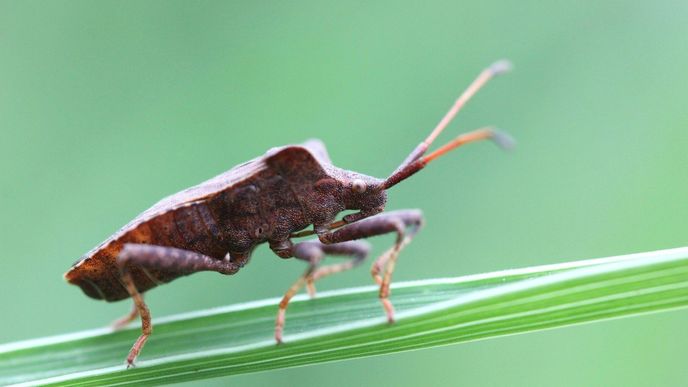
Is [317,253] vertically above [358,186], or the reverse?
[358,186]

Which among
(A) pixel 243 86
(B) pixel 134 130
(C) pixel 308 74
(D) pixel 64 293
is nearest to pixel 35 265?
(D) pixel 64 293

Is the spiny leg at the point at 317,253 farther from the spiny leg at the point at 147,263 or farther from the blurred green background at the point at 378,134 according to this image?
the blurred green background at the point at 378,134

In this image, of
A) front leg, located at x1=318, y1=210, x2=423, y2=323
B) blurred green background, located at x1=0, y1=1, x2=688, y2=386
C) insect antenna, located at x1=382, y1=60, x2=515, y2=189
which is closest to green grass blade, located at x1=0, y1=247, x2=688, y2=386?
front leg, located at x1=318, y1=210, x2=423, y2=323

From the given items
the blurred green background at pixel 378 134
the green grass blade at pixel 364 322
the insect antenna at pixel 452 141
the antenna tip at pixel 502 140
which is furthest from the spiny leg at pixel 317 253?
the blurred green background at pixel 378 134

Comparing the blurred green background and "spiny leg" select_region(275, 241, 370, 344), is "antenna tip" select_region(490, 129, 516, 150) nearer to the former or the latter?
"spiny leg" select_region(275, 241, 370, 344)

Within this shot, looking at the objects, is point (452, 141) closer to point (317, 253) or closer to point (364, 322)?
point (317, 253)

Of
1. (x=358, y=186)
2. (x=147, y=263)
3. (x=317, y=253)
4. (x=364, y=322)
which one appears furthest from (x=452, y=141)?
(x=147, y=263)

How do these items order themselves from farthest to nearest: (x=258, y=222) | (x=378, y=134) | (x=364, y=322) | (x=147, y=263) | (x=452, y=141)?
(x=378, y=134) < (x=258, y=222) < (x=452, y=141) < (x=147, y=263) < (x=364, y=322)
